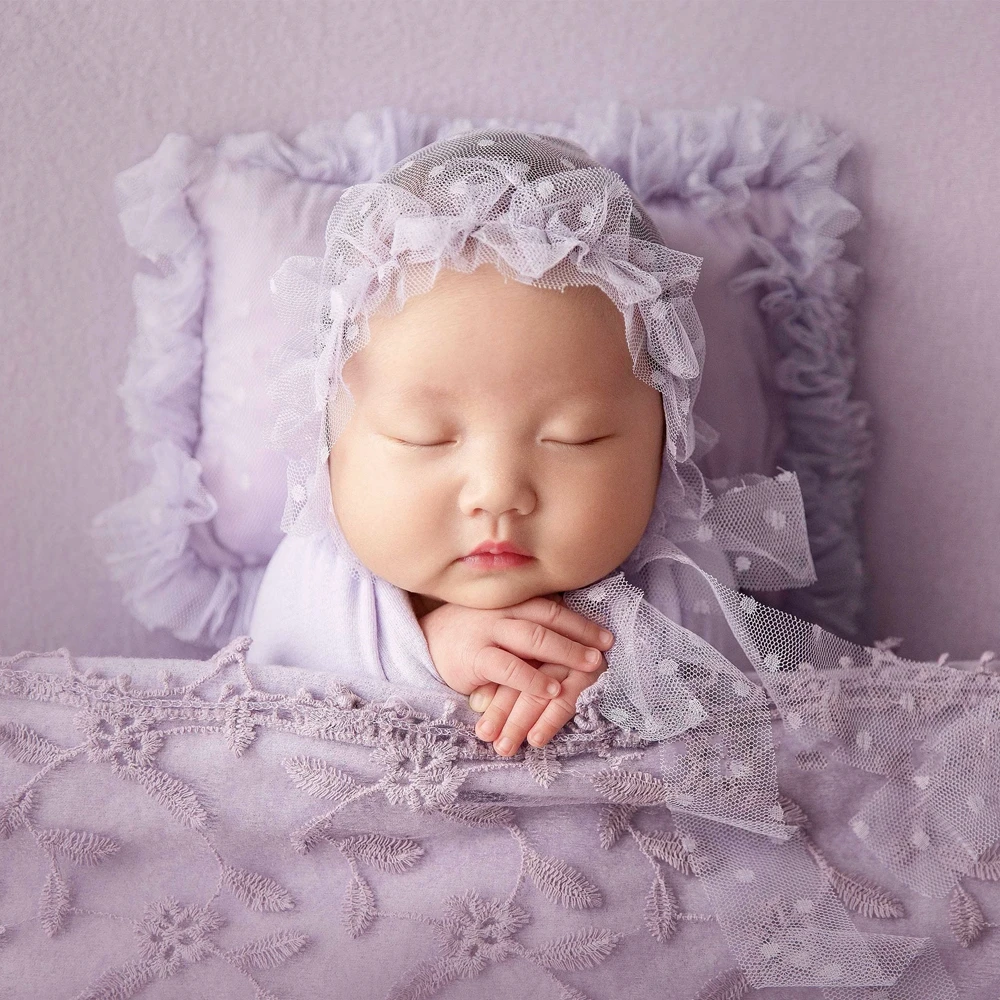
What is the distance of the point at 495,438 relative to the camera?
1.07m

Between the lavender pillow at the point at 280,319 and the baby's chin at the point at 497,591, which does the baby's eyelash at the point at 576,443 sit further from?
the lavender pillow at the point at 280,319

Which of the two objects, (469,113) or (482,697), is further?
(469,113)

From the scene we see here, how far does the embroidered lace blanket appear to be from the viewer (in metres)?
1.02

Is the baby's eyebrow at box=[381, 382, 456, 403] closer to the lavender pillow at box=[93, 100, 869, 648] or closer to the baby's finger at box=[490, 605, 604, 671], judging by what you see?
the baby's finger at box=[490, 605, 604, 671]

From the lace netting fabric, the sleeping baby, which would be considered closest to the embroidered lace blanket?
the lace netting fabric

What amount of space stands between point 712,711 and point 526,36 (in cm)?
99

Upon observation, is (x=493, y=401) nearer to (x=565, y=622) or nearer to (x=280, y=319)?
(x=565, y=622)

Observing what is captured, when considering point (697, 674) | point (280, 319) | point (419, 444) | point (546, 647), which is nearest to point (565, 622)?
point (546, 647)

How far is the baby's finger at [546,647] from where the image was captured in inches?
45.0

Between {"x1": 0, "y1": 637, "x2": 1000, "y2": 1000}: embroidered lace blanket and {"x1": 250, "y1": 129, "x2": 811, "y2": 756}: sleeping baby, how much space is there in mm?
107

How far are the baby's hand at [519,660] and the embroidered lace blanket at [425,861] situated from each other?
29 millimetres

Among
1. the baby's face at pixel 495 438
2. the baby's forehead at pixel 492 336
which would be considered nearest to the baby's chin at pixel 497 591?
the baby's face at pixel 495 438

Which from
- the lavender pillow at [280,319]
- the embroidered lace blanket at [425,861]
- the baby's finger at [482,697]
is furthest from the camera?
the lavender pillow at [280,319]

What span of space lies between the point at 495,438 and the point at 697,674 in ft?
1.12
